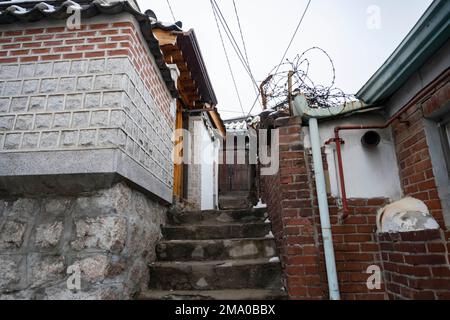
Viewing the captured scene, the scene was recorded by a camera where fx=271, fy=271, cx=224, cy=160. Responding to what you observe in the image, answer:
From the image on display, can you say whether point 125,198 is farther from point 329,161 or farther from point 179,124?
point 179,124

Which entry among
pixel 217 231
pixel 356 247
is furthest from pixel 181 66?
pixel 356 247

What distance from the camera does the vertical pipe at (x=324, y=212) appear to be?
2180 mm

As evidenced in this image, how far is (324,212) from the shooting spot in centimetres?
231

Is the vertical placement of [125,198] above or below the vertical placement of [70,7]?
below

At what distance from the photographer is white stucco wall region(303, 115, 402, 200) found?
94.2 inches

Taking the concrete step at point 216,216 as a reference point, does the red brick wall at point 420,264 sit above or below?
below

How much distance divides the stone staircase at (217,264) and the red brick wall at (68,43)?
202 centimetres

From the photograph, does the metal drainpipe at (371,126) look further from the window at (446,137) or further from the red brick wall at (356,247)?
the window at (446,137)

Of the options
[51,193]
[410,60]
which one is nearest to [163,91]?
[51,193]

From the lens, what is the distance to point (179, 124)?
5.36 m

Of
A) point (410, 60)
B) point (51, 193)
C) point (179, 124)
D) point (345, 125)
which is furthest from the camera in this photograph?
point (179, 124)

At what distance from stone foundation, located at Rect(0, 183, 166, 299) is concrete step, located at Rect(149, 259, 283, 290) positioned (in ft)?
1.76

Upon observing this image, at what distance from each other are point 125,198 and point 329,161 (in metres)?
1.84

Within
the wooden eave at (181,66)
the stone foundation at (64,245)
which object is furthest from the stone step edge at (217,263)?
the wooden eave at (181,66)
